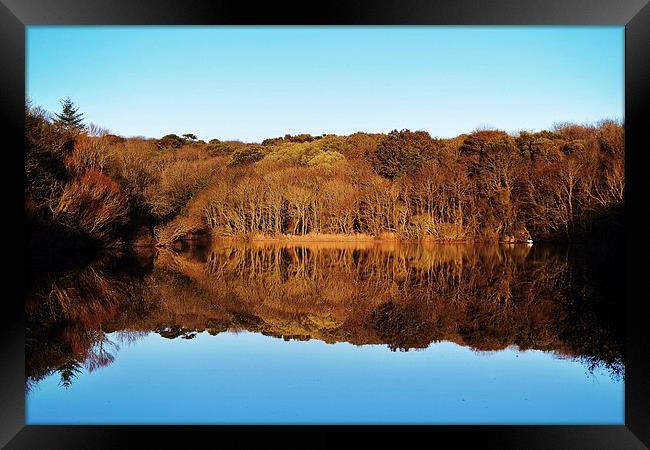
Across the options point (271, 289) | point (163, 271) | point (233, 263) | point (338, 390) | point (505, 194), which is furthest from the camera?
point (505, 194)

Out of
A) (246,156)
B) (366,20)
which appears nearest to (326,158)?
(246,156)

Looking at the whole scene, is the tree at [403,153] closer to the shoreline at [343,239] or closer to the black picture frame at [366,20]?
the shoreline at [343,239]

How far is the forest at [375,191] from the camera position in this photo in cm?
2911

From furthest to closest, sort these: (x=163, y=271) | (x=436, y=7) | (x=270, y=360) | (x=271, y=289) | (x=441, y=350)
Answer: (x=163, y=271) → (x=271, y=289) → (x=441, y=350) → (x=270, y=360) → (x=436, y=7)

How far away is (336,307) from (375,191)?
25274mm

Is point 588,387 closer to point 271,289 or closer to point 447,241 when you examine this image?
point 271,289

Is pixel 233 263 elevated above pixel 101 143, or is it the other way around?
pixel 101 143

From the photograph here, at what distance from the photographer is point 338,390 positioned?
616 cm

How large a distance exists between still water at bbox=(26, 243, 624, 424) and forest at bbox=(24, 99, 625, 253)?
13.4 meters

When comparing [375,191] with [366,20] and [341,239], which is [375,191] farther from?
[366,20]

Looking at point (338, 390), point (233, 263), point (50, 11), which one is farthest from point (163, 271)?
point (50, 11)

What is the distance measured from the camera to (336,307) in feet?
39.7

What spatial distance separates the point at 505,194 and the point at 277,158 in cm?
1960
